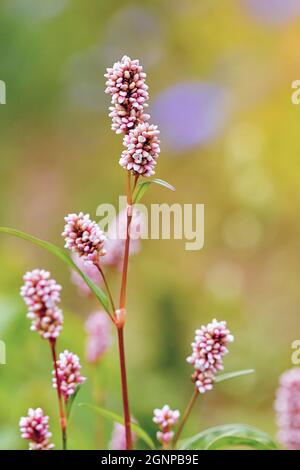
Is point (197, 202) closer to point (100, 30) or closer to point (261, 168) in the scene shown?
point (261, 168)

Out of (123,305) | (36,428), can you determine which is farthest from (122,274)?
(36,428)

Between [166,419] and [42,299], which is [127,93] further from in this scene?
[166,419]

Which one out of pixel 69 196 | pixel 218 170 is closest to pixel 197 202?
pixel 218 170

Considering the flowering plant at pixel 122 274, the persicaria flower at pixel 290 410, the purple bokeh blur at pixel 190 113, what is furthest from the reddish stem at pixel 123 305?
the purple bokeh blur at pixel 190 113

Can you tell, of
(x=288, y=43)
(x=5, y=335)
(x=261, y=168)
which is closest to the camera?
(x=5, y=335)

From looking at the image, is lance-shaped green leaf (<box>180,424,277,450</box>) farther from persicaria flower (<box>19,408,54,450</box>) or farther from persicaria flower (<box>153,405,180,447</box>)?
persicaria flower (<box>19,408,54,450</box>)

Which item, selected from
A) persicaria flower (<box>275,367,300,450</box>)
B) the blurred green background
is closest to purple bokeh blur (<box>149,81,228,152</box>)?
the blurred green background
